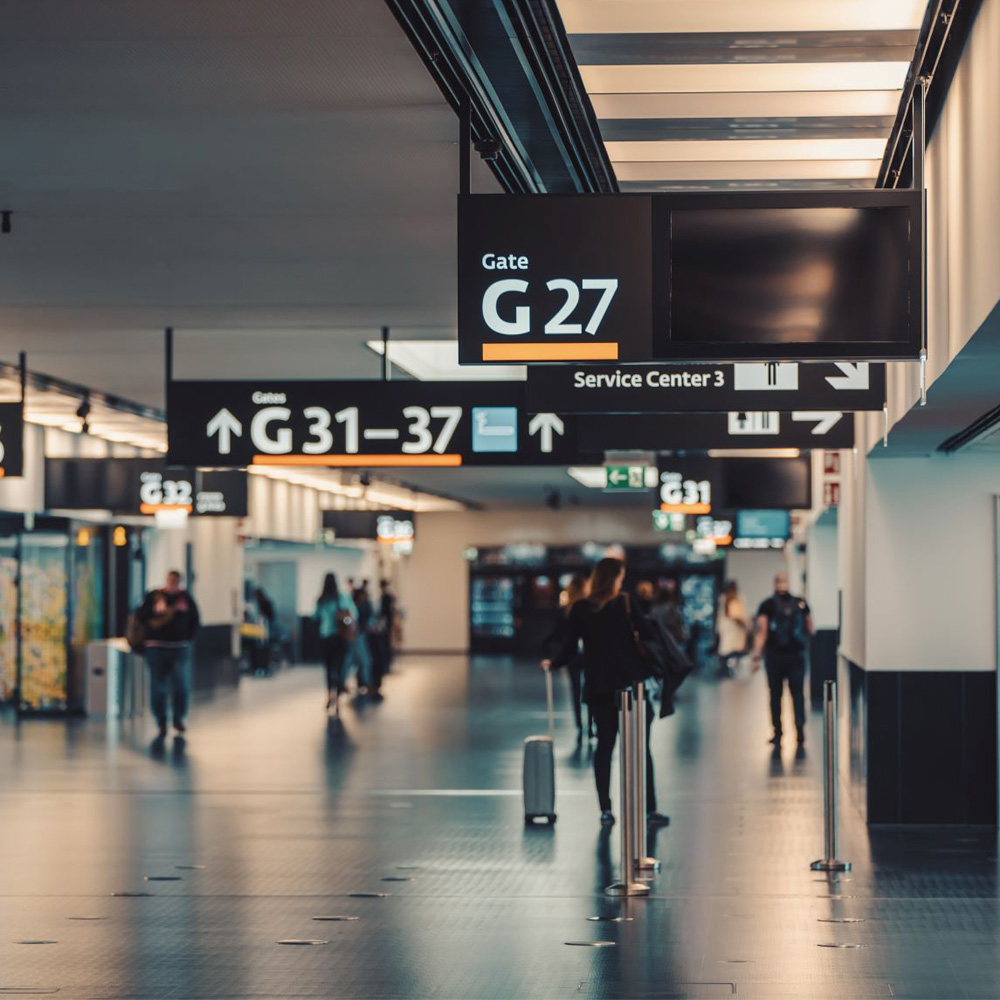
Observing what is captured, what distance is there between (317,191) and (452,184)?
64 cm

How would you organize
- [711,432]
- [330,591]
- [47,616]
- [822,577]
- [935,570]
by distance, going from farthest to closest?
1. [330,591]
2. [822,577]
3. [47,616]
4. [935,570]
5. [711,432]

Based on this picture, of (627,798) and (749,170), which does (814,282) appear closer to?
(749,170)

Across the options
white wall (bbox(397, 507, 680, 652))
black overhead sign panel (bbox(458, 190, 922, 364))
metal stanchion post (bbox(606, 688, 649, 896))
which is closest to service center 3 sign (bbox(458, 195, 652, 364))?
black overhead sign panel (bbox(458, 190, 922, 364))

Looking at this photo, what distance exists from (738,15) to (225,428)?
638 cm

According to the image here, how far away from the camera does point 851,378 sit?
836 centimetres

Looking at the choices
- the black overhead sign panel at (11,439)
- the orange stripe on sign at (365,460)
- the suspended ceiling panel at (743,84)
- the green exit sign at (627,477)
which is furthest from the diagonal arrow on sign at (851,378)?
→ the green exit sign at (627,477)

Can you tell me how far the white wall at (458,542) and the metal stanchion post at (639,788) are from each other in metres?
30.1

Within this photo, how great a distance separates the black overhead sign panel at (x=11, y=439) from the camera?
1199cm

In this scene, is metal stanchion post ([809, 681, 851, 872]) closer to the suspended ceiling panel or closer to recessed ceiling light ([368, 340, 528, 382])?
the suspended ceiling panel

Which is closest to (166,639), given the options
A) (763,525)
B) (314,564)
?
(763,525)

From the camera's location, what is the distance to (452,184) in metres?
7.21

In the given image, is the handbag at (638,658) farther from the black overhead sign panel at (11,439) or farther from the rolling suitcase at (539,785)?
the black overhead sign panel at (11,439)

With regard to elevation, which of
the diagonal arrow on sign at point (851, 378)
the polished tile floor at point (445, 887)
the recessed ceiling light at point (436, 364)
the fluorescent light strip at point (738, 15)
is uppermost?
the recessed ceiling light at point (436, 364)

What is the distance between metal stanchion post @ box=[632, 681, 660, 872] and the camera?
323 inches
